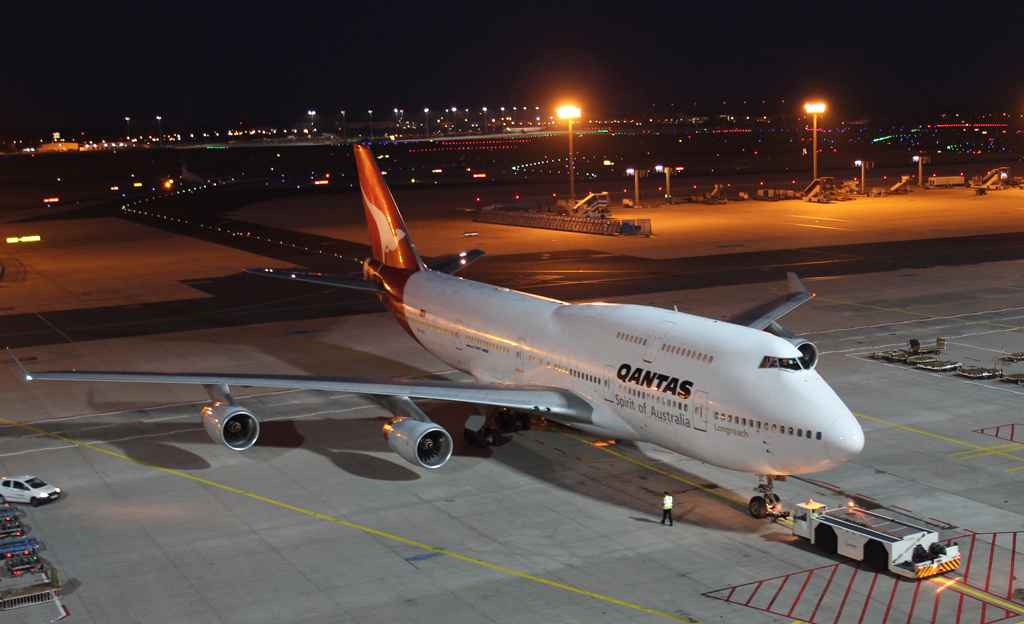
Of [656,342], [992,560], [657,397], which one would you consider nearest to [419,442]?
[657,397]

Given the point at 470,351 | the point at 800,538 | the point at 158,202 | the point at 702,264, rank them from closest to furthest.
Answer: the point at 800,538 → the point at 470,351 → the point at 702,264 → the point at 158,202

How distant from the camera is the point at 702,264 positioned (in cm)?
7269

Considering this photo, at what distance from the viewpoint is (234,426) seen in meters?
29.1

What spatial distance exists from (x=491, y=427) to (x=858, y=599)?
1462 centimetres

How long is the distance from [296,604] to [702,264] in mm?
55376

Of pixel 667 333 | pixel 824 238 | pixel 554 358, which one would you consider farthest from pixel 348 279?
pixel 824 238

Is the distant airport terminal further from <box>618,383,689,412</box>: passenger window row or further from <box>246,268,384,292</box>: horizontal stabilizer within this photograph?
<box>246,268,384,292</box>: horizontal stabilizer

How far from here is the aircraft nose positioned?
23359 mm

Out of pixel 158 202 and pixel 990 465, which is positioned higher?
pixel 158 202

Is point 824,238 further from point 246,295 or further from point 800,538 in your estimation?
point 800,538

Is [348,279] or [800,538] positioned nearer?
[800,538]

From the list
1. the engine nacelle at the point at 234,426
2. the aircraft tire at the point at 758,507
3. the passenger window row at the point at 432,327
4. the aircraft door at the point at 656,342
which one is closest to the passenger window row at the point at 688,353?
the aircraft door at the point at 656,342

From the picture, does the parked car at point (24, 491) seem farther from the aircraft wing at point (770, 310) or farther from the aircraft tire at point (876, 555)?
the aircraft wing at point (770, 310)

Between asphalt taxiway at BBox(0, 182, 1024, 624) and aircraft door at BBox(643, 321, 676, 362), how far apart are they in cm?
403
